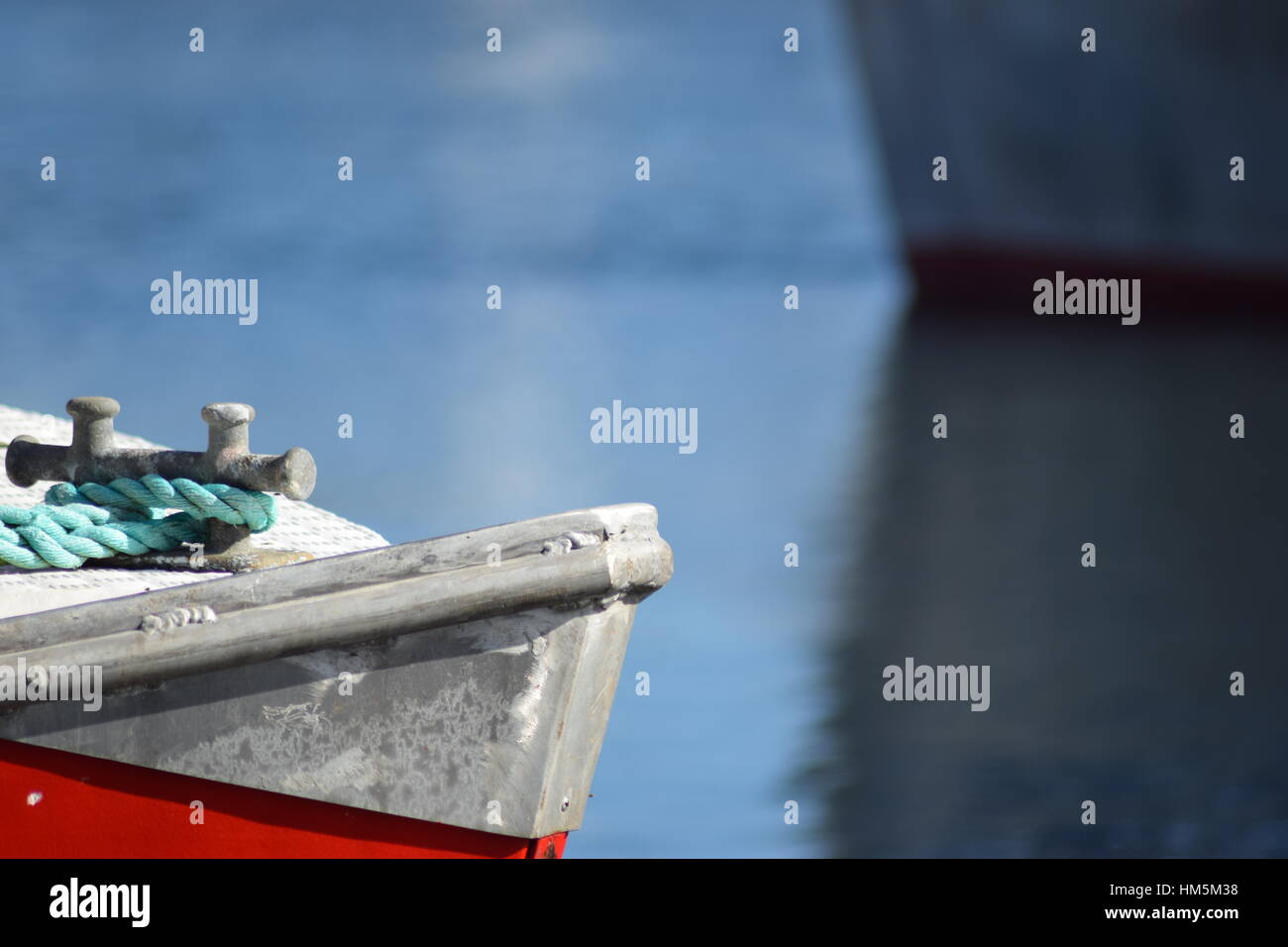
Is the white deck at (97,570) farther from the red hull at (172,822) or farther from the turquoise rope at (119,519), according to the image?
the red hull at (172,822)

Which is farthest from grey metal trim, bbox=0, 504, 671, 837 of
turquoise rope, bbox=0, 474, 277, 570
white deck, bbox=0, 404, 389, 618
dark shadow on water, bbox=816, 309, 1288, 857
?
dark shadow on water, bbox=816, 309, 1288, 857

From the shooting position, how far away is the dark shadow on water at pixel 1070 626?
3928 millimetres

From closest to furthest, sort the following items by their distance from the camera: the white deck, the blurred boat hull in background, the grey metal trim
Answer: the grey metal trim
the white deck
the blurred boat hull in background

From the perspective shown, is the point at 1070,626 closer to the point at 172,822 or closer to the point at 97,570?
the point at 97,570

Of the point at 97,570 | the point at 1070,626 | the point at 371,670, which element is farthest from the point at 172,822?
the point at 1070,626

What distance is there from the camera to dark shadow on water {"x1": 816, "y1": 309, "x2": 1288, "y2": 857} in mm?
3928

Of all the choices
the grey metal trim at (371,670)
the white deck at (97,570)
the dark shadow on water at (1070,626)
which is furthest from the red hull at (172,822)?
the dark shadow on water at (1070,626)

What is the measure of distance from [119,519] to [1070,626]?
4117 mm

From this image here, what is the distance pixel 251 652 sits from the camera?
5.73 feet

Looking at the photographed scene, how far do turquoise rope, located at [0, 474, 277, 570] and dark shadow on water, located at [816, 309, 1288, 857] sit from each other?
90.6 inches

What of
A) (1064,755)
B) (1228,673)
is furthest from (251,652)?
(1228,673)

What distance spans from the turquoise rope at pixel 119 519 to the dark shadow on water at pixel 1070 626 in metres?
2.30

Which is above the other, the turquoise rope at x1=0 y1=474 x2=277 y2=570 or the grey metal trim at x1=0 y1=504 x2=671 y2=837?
the turquoise rope at x1=0 y1=474 x2=277 y2=570

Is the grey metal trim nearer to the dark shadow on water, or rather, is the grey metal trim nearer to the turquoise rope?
the turquoise rope
